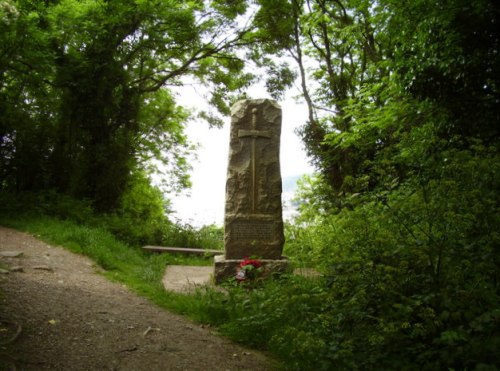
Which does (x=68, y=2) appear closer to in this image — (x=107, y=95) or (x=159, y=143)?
(x=107, y=95)

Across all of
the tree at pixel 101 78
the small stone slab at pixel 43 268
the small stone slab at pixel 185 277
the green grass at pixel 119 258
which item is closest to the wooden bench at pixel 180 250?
the green grass at pixel 119 258

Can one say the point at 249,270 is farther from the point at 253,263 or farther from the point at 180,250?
the point at 180,250

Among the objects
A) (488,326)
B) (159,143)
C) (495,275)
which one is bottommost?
(488,326)

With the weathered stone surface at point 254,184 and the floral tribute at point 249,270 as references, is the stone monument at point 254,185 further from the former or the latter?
the floral tribute at point 249,270

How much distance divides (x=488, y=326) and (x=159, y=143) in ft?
45.4

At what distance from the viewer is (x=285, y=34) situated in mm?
12586

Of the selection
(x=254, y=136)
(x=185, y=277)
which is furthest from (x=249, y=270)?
(x=254, y=136)

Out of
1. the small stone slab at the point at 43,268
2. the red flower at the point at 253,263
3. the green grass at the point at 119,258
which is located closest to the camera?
the green grass at the point at 119,258

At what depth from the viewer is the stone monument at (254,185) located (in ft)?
25.8

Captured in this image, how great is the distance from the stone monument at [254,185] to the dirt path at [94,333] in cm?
258

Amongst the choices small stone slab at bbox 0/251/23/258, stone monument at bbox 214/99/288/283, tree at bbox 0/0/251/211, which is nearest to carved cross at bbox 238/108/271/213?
stone monument at bbox 214/99/288/283

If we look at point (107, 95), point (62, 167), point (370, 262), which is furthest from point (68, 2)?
point (370, 262)

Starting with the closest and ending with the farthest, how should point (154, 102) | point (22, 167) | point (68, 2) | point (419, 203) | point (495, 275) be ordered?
point (495, 275) < point (419, 203) < point (68, 2) < point (22, 167) < point (154, 102)

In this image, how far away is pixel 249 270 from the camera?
270 inches
